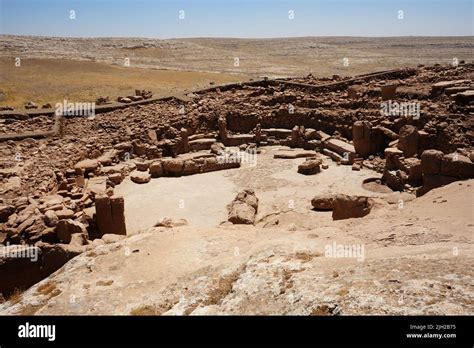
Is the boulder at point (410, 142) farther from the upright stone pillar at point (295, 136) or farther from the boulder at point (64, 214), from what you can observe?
the boulder at point (64, 214)

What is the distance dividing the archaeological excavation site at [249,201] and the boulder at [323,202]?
0.13 ft

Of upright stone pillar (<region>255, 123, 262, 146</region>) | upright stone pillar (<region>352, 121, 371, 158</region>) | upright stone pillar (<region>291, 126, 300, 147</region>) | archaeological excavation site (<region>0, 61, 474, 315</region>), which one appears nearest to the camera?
archaeological excavation site (<region>0, 61, 474, 315</region>)

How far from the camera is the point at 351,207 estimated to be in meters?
12.0

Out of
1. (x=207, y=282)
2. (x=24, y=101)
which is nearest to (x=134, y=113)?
(x=24, y=101)

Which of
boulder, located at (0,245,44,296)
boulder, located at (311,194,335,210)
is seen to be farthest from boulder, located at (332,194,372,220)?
boulder, located at (0,245,44,296)

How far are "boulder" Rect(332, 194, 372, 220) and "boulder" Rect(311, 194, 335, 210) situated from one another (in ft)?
1.71

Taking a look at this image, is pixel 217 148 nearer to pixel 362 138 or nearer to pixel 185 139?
pixel 185 139

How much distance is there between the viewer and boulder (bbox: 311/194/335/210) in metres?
13.0

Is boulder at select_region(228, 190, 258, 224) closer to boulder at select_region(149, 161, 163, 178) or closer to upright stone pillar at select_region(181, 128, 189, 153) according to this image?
boulder at select_region(149, 161, 163, 178)

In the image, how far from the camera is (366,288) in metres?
5.36

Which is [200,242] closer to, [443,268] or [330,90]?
[443,268]

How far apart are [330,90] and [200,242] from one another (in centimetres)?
1634

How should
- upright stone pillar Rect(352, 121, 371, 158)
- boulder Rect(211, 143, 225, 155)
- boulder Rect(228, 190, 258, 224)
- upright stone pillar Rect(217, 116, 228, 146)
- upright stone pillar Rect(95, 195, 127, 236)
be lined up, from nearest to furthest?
upright stone pillar Rect(95, 195, 127, 236) < boulder Rect(228, 190, 258, 224) < upright stone pillar Rect(352, 121, 371, 158) < boulder Rect(211, 143, 225, 155) < upright stone pillar Rect(217, 116, 228, 146)

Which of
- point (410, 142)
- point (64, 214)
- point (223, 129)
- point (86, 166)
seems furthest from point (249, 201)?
point (223, 129)
